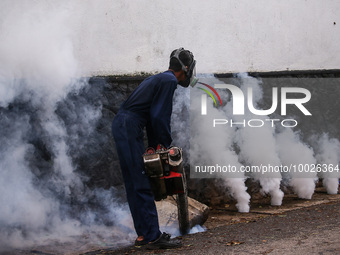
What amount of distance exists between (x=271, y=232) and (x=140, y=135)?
179 centimetres

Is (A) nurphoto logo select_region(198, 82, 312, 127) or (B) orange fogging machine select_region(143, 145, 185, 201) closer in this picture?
(B) orange fogging machine select_region(143, 145, 185, 201)

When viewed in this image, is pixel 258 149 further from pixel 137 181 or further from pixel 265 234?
pixel 137 181

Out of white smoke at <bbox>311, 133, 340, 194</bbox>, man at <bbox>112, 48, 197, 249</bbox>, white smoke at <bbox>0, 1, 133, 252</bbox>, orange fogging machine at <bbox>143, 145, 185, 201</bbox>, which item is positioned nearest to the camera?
orange fogging machine at <bbox>143, 145, 185, 201</bbox>

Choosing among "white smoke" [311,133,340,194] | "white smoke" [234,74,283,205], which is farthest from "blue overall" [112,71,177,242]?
"white smoke" [311,133,340,194]

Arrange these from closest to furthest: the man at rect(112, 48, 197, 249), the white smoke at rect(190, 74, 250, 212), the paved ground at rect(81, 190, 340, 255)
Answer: the paved ground at rect(81, 190, 340, 255)
the man at rect(112, 48, 197, 249)
the white smoke at rect(190, 74, 250, 212)

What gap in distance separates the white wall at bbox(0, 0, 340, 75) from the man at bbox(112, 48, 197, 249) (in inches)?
87.3

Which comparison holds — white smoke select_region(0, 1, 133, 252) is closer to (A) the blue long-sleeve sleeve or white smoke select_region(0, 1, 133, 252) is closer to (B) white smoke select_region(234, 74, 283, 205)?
(A) the blue long-sleeve sleeve

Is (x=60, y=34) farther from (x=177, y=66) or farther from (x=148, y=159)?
(x=148, y=159)

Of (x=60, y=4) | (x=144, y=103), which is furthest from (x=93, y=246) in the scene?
(x=60, y=4)

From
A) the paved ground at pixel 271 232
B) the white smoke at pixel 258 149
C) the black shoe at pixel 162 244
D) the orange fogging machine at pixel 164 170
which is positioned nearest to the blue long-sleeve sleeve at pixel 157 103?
the orange fogging machine at pixel 164 170

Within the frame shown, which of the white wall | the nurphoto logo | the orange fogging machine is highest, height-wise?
the white wall

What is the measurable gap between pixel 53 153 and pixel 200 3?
3136 millimetres

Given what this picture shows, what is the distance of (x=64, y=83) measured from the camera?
6570 mm

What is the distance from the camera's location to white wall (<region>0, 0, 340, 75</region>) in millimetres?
6762
